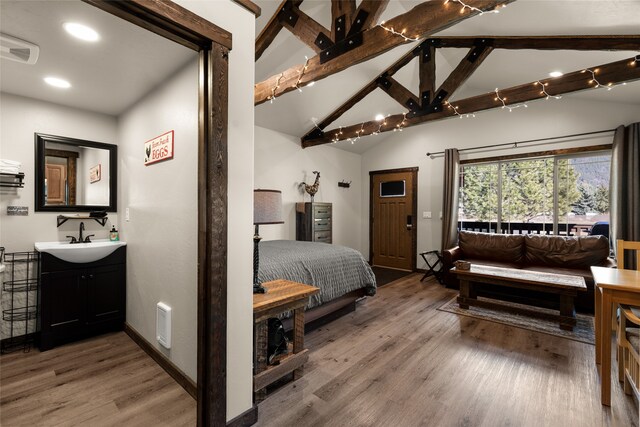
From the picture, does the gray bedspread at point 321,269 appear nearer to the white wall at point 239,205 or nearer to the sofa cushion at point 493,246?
the white wall at point 239,205

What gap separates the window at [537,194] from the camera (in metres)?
4.22

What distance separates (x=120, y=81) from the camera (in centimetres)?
233

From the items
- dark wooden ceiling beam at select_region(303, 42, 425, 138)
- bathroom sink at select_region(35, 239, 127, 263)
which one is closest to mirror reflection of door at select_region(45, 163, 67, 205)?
bathroom sink at select_region(35, 239, 127, 263)

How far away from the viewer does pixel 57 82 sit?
7.75 feet

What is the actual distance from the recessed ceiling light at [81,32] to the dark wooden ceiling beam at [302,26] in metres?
1.86

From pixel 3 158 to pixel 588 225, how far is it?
278 inches

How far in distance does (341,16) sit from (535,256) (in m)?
4.11

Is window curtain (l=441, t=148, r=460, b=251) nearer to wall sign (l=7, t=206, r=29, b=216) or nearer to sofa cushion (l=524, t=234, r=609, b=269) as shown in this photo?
sofa cushion (l=524, t=234, r=609, b=269)

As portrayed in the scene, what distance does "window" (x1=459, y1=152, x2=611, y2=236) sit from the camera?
4223 mm

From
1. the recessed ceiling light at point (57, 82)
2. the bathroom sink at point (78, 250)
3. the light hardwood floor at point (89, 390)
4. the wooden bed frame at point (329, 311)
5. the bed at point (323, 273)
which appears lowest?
the light hardwood floor at point (89, 390)

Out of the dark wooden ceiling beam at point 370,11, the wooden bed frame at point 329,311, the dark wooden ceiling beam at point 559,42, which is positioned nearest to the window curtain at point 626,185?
the dark wooden ceiling beam at point 559,42

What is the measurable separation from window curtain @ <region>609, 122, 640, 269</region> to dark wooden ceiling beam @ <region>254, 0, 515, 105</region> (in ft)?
11.0

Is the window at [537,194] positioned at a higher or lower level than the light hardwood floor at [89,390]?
higher

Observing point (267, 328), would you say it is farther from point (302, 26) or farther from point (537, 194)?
point (537, 194)
